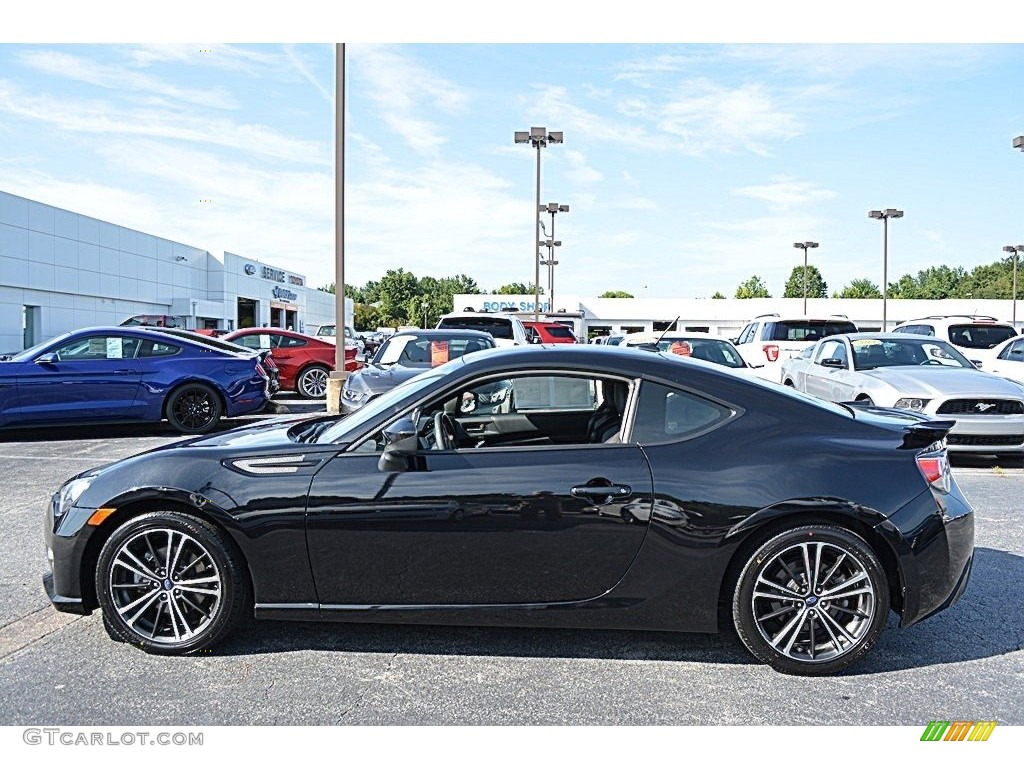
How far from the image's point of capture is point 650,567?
3.72 m

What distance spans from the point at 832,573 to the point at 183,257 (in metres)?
51.4

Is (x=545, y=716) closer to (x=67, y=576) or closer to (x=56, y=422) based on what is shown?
(x=67, y=576)

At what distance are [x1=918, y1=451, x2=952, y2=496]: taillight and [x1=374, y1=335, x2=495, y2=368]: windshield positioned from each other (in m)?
7.91

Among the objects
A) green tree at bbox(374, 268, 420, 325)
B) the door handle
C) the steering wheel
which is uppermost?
green tree at bbox(374, 268, 420, 325)

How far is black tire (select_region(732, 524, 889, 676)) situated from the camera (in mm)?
3754

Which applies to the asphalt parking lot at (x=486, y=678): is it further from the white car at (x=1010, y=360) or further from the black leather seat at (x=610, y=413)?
the white car at (x=1010, y=360)

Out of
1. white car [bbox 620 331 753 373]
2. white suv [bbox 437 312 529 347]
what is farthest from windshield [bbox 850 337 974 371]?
white suv [bbox 437 312 529 347]

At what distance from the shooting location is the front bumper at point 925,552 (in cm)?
375

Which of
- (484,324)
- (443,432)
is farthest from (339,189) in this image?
(443,432)

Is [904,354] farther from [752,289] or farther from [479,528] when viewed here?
[752,289]

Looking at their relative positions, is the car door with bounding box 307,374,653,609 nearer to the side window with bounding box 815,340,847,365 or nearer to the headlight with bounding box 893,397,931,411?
the headlight with bounding box 893,397,931,411
